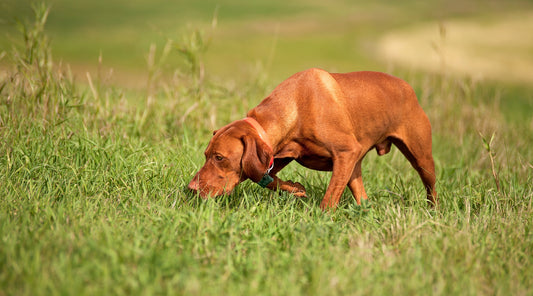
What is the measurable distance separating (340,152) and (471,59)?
14425mm

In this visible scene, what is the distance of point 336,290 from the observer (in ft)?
8.75

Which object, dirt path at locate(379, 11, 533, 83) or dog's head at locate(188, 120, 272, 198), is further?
dirt path at locate(379, 11, 533, 83)

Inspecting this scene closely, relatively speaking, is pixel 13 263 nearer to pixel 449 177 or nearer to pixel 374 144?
pixel 374 144

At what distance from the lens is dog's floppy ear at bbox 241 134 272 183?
3623 millimetres

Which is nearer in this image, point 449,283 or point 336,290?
point 336,290

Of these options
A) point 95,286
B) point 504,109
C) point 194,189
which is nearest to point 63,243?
point 95,286

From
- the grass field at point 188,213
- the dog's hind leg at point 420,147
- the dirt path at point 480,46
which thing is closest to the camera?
the grass field at point 188,213

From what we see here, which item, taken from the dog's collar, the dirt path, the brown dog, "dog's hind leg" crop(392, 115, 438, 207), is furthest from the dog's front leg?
the dirt path

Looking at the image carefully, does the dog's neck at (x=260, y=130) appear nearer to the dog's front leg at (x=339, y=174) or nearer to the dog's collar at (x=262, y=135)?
the dog's collar at (x=262, y=135)

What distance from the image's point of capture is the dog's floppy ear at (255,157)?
11.9ft

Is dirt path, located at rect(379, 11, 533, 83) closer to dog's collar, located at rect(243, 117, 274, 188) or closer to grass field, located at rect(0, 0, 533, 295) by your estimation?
grass field, located at rect(0, 0, 533, 295)

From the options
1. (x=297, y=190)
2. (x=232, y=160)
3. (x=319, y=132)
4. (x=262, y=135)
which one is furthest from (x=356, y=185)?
(x=232, y=160)

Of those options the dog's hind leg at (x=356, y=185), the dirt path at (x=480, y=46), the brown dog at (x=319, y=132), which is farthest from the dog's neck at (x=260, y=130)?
the dirt path at (x=480, y=46)

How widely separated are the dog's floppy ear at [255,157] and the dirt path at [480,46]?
1051 cm
